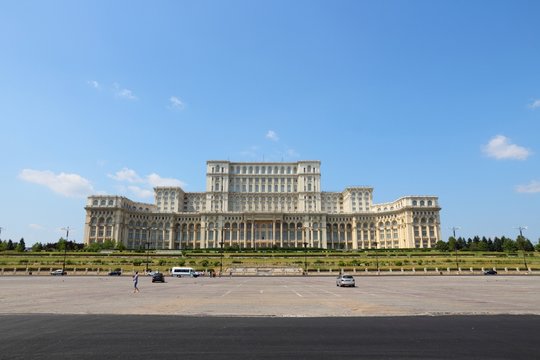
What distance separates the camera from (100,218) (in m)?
134

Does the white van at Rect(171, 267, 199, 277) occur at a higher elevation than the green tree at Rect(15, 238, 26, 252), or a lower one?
lower

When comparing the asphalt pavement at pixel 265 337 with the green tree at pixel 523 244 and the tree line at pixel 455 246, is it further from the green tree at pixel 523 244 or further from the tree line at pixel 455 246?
the green tree at pixel 523 244

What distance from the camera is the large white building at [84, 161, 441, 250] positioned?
134 m

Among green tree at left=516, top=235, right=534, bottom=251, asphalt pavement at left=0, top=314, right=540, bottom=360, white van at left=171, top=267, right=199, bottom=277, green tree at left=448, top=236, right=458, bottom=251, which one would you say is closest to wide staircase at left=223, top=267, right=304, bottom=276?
white van at left=171, top=267, right=199, bottom=277

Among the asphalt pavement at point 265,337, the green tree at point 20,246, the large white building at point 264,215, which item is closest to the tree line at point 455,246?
the green tree at point 20,246

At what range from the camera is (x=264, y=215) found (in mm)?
138875

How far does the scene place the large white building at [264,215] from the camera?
13425cm

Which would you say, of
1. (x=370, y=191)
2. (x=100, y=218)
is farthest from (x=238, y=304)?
(x=370, y=191)

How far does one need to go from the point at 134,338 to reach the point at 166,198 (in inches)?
5715

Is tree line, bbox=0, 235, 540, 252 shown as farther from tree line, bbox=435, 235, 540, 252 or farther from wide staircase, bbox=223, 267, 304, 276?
wide staircase, bbox=223, 267, 304, 276

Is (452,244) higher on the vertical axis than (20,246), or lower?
lower

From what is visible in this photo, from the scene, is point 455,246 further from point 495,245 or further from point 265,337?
point 265,337

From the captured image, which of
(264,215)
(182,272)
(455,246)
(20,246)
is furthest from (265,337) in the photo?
(264,215)

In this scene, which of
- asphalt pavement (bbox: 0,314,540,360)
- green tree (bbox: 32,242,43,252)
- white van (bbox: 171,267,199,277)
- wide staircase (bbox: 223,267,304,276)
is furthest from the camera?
green tree (bbox: 32,242,43,252)
